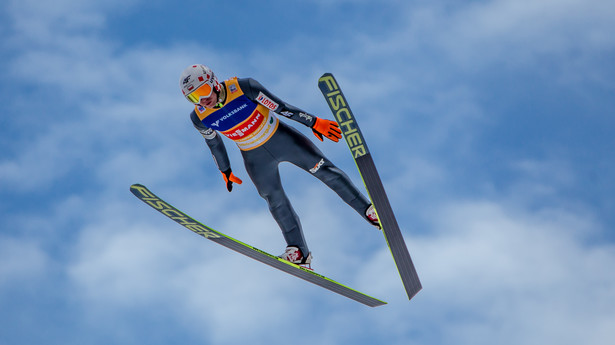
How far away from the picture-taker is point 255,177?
9.27 metres

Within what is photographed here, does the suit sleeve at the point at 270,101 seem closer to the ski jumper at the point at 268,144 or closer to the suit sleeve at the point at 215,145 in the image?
the ski jumper at the point at 268,144

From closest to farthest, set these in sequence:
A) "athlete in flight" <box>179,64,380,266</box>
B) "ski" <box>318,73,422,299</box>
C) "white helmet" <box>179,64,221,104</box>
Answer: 1. "ski" <box>318,73,422,299</box>
2. "white helmet" <box>179,64,221,104</box>
3. "athlete in flight" <box>179,64,380,266</box>

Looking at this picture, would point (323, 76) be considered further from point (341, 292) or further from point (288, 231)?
point (341, 292)

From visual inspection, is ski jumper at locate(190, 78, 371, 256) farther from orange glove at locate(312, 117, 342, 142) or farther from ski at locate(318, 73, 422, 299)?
ski at locate(318, 73, 422, 299)

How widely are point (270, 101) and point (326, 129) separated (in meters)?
0.77

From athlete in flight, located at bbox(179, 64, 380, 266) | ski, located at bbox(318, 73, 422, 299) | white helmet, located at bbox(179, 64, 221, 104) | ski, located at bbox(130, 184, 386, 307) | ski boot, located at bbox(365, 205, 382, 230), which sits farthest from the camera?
ski boot, located at bbox(365, 205, 382, 230)

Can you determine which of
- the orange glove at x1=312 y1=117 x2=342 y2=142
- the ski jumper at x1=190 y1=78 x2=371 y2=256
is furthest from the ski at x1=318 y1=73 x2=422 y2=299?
the ski jumper at x1=190 y1=78 x2=371 y2=256

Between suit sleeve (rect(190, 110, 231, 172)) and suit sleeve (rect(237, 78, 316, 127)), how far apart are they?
80cm

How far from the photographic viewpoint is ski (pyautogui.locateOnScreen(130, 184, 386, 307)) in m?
9.15

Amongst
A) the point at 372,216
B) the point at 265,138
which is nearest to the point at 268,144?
the point at 265,138

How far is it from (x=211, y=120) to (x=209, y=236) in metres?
1.59

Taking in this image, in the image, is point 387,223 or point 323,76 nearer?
point 323,76

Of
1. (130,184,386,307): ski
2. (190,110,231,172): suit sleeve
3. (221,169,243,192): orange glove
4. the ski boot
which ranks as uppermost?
(190,110,231,172): suit sleeve

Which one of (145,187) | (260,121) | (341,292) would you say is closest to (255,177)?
(260,121)
